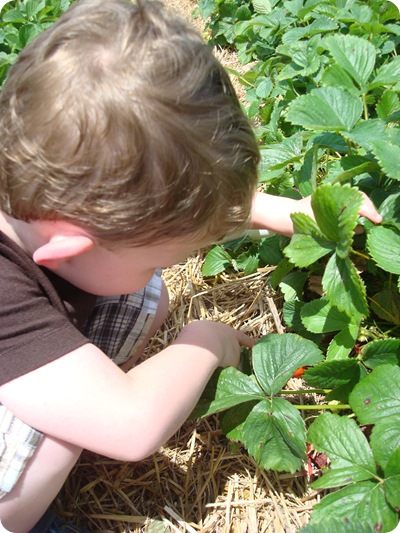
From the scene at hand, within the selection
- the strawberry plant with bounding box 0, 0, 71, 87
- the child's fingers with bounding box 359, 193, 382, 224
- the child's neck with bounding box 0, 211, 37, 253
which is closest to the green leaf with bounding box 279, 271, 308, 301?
the child's fingers with bounding box 359, 193, 382, 224

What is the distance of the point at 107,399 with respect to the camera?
917mm

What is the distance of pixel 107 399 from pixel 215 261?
24.3 inches

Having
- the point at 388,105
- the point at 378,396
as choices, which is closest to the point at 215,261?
the point at 388,105

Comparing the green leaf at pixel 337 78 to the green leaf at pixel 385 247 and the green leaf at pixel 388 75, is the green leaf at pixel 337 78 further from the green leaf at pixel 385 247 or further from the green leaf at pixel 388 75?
the green leaf at pixel 385 247

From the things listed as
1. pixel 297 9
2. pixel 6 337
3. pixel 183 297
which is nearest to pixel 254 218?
pixel 183 297

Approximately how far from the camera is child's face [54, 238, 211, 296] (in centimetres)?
89

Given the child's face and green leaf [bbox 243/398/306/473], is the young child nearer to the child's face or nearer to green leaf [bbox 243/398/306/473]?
the child's face

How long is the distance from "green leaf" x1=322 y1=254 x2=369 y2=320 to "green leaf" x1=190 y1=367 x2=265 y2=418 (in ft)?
0.68

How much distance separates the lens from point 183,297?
5.02ft

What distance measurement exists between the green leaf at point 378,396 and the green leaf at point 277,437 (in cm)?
9

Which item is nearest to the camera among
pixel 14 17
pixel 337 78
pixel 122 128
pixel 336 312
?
Result: pixel 122 128

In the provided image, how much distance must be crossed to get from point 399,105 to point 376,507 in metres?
0.76

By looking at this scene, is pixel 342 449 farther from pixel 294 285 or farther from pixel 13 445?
pixel 13 445

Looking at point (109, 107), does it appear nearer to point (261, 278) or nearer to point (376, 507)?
point (376, 507)
